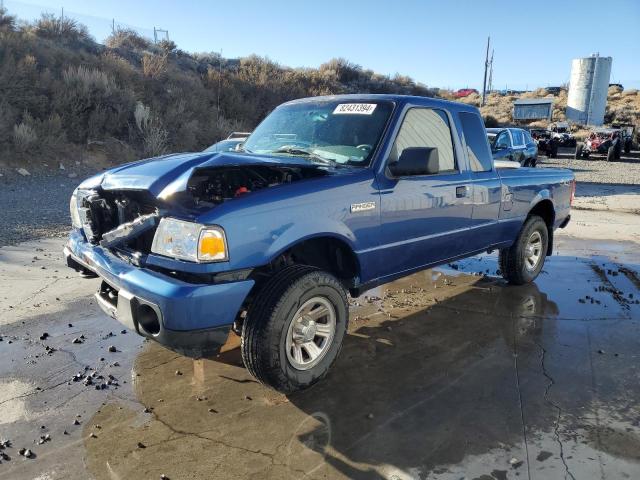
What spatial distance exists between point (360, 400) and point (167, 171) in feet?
6.41

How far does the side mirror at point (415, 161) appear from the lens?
3783 millimetres

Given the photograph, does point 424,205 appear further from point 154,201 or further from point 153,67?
point 153,67

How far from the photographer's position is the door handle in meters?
4.55

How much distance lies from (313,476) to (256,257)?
1.24 meters

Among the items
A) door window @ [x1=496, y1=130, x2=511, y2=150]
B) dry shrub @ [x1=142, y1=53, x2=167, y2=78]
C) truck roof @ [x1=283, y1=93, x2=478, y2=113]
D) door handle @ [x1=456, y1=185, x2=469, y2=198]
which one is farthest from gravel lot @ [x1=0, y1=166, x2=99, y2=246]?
door window @ [x1=496, y1=130, x2=511, y2=150]

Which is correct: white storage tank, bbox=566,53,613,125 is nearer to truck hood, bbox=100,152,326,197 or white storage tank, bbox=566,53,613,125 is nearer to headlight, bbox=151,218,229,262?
truck hood, bbox=100,152,326,197

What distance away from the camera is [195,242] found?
2.90m

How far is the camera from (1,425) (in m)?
3.06

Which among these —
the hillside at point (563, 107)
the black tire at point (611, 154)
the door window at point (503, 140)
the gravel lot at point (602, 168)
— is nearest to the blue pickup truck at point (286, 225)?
the door window at point (503, 140)

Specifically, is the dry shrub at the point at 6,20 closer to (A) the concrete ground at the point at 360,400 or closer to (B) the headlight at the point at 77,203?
(A) the concrete ground at the point at 360,400

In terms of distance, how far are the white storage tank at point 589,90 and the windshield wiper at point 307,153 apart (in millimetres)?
53060

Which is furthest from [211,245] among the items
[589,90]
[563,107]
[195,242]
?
[563,107]

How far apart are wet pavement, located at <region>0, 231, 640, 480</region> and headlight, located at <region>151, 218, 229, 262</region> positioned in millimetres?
1043

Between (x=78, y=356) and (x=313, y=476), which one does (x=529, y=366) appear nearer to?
(x=313, y=476)
